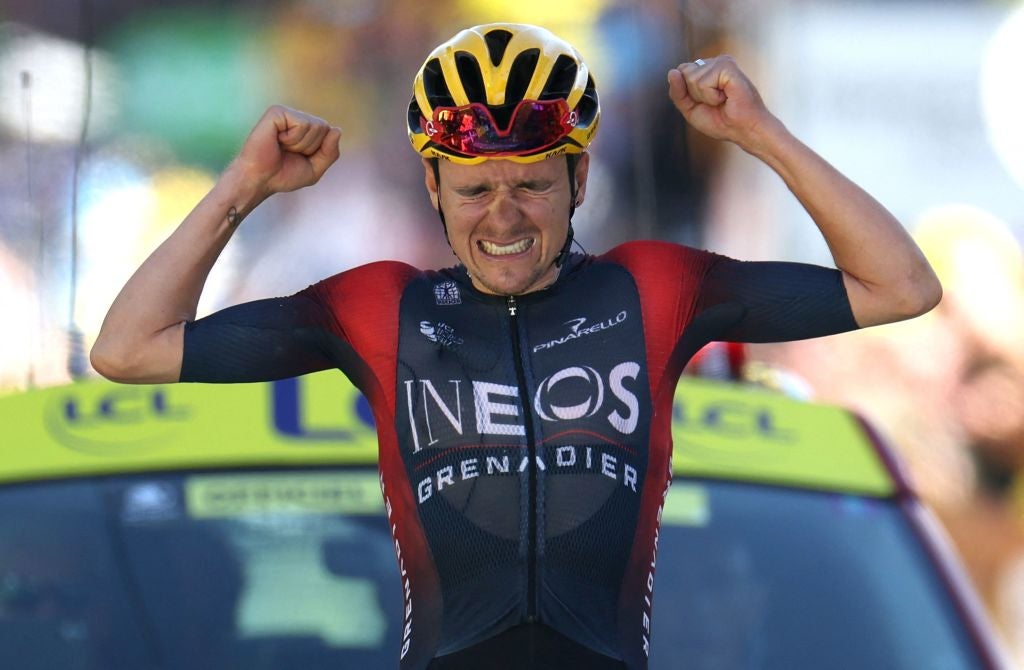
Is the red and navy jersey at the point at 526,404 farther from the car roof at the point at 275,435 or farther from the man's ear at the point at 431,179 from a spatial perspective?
the car roof at the point at 275,435

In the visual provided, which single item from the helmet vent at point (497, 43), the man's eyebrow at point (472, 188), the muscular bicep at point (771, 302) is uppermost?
the helmet vent at point (497, 43)

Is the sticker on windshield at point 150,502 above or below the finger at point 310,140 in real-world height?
below

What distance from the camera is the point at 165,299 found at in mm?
2746

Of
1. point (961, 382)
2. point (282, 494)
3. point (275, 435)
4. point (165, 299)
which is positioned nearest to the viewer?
point (165, 299)

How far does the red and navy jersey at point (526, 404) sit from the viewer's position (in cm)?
262

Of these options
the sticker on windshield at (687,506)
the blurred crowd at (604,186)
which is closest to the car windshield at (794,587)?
the sticker on windshield at (687,506)

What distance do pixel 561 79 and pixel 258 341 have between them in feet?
2.05

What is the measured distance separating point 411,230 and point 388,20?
1.60 m

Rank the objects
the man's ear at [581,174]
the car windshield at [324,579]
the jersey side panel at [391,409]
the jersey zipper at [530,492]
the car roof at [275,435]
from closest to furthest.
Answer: the jersey zipper at [530,492] → the jersey side panel at [391,409] → the man's ear at [581,174] → the car windshield at [324,579] → the car roof at [275,435]

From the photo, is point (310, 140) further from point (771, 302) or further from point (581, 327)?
point (771, 302)

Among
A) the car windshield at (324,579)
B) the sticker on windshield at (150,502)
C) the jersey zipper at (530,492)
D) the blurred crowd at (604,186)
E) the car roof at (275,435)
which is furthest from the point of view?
the blurred crowd at (604,186)

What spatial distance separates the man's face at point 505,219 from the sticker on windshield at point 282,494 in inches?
35.5

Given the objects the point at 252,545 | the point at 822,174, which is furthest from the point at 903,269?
the point at 252,545

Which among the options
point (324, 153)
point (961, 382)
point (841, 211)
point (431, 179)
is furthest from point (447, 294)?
point (961, 382)
